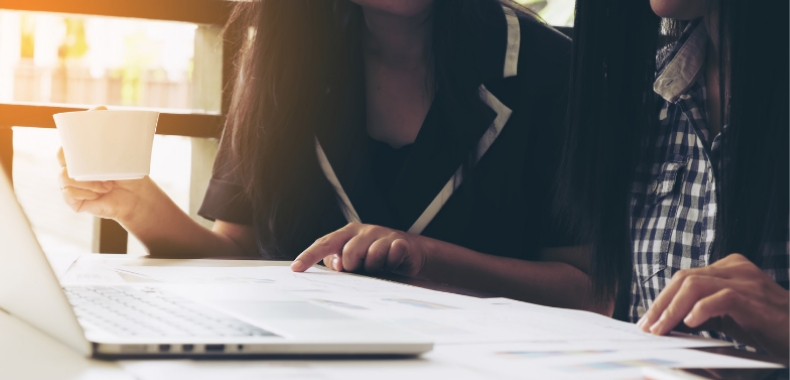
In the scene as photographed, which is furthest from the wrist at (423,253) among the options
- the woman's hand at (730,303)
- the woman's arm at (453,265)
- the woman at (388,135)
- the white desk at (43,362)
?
the white desk at (43,362)

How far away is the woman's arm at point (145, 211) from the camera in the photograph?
123 centimetres

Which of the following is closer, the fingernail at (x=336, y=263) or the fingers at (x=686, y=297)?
the fingers at (x=686, y=297)

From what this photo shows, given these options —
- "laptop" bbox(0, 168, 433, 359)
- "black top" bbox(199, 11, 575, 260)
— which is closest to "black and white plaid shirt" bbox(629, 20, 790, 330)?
"black top" bbox(199, 11, 575, 260)

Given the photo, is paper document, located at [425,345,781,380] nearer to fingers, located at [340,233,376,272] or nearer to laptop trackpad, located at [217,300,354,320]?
laptop trackpad, located at [217,300,354,320]

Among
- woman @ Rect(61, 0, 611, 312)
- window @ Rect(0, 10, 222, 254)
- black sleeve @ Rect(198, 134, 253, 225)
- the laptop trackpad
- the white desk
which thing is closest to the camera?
the white desk

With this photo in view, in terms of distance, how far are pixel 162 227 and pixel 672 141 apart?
0.80m

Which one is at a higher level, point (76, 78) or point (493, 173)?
point (76, 78)

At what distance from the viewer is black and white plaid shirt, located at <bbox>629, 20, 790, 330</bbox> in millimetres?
1063

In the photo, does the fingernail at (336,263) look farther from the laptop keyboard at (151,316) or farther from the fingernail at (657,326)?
the fingernail at (657,326)

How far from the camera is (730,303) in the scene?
65 centimetres

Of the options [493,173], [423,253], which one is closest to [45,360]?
[423,253]

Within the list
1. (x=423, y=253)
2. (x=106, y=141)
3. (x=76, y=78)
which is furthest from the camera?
(x=76, y=78)

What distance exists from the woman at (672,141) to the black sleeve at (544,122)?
0.22 meters

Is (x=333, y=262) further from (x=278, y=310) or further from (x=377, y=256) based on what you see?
(x=278, y=310)
